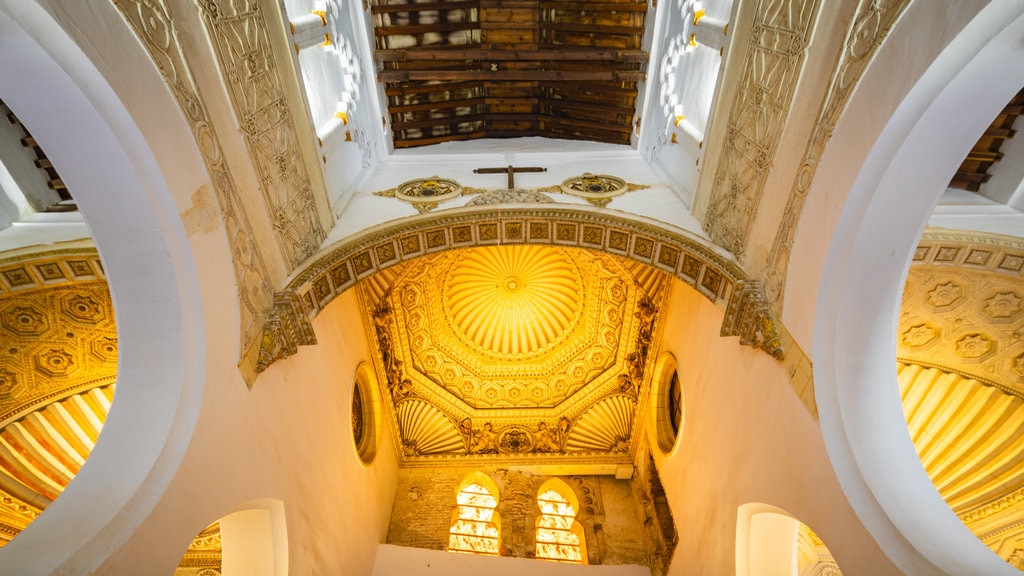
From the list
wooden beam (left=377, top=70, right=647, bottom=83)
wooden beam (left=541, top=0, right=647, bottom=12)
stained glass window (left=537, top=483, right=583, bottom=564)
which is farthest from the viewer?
stained glass window (left=537, top=483, right=583, bottom=564)

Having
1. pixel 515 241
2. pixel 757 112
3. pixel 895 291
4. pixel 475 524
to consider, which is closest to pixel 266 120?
pixel 515 241

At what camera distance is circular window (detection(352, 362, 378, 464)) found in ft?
27.4

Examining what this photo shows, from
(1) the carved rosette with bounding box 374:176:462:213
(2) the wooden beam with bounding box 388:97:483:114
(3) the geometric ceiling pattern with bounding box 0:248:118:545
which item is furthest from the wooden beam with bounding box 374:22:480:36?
(3) the geometric ceiling pattern with bounding box 0:248:118:545

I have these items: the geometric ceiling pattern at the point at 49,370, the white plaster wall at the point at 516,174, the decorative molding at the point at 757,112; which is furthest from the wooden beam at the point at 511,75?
the geometric ceiling pattern at the point at 49,370

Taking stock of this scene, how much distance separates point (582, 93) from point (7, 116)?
7678mm

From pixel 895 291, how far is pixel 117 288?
18.2 feet

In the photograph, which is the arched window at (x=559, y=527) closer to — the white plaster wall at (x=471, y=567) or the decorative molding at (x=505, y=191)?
the white plaster wall at (x=471, y=567)

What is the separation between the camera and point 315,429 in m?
6.20

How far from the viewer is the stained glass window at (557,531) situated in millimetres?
8773

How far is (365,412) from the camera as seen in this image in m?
8.84

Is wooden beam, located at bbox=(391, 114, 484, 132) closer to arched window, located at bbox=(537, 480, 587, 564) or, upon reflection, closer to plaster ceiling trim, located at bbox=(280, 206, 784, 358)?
plaster ceiling trim, located at bbox=(280, 206, 784, 358)

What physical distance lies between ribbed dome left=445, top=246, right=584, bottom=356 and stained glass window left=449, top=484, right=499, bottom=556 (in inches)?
104

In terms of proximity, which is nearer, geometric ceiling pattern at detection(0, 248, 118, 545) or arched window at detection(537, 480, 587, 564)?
geometric ceiling pattern at detection(0, 248, 118, 545)

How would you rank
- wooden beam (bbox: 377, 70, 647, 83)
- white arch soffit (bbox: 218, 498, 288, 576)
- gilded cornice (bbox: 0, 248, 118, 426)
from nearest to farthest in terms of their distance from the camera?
white arch soffit (bbox: 218, 498, 288, 576), gilded cornice (bbox: 0, 248, 118, 426), wooden beam (bbox: 377, 70, 647, 83)
